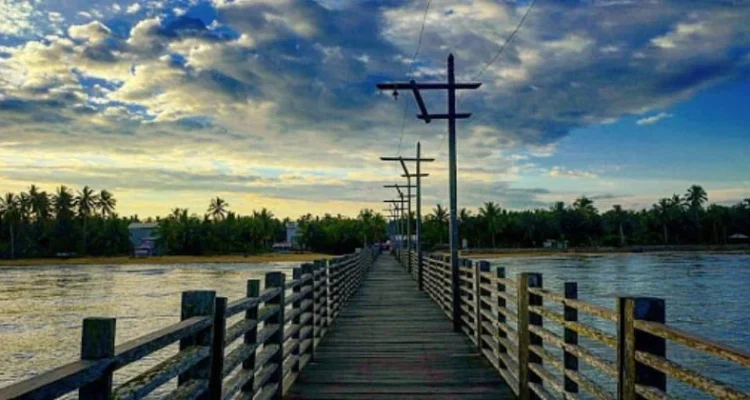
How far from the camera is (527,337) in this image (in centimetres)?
657

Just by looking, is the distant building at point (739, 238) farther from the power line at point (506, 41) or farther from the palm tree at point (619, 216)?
the power line at point (506, 41)

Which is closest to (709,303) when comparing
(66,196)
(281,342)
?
(281,342)

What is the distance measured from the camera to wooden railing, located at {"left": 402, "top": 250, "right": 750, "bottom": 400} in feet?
11.1

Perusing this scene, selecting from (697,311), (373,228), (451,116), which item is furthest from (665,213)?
(451,116)

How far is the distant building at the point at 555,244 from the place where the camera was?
4978 inches

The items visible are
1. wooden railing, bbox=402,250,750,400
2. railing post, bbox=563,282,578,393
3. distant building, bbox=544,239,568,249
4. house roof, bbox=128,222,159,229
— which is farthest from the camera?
house roof, bbox=128,222,159,229

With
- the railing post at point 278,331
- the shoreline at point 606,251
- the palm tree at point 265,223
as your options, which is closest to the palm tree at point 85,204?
the palm tree at point 265,223

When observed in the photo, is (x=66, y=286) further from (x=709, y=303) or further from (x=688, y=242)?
(x=688, y=242)

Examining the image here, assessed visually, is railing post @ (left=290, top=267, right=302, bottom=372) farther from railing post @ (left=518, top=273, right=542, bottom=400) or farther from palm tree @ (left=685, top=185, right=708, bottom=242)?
palm tree @ (left=685, top=185, right=708, bottom=242)

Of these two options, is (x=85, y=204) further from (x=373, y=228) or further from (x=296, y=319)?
(x=296, y=319)

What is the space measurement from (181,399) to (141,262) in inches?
4420

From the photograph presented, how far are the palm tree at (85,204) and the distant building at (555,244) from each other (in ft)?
247

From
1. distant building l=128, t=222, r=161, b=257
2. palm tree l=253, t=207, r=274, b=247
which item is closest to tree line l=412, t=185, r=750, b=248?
palm tree l=253, t=207, r=274, b=247

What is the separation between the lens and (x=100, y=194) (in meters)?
125
